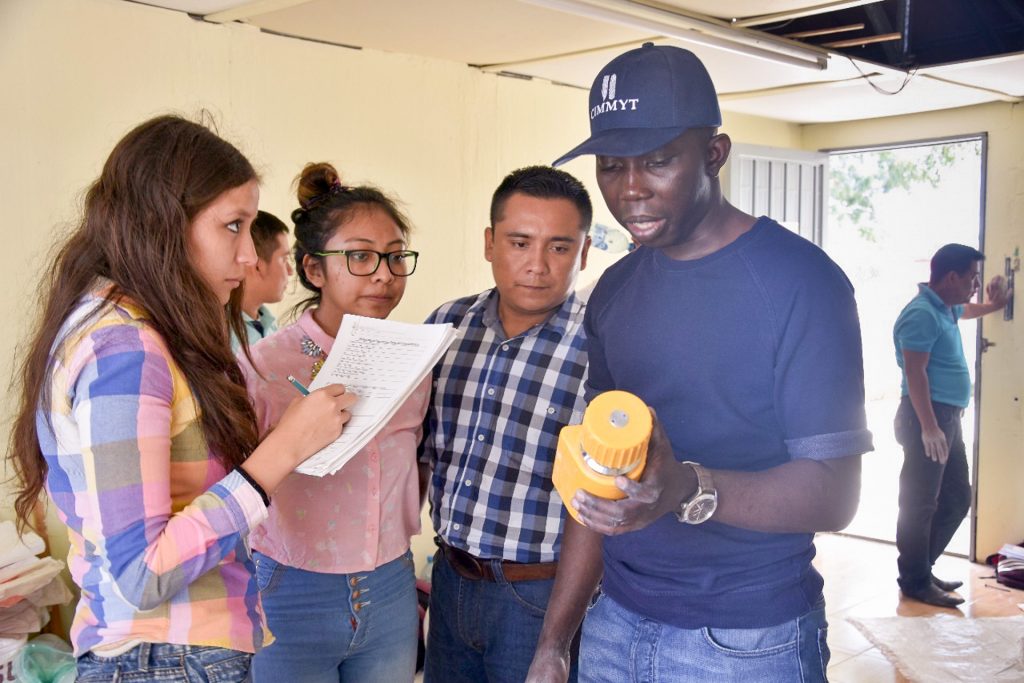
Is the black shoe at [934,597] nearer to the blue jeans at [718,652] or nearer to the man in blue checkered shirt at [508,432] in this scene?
the man in blue checkered shirt at [508,432]

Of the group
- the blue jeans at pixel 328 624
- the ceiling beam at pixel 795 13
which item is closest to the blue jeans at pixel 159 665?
the blue jeans at pixel 328 624

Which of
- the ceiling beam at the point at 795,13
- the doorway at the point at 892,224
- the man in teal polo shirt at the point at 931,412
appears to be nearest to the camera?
the ceiling beam at the point at 795,13

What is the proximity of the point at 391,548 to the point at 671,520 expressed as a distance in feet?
2.24

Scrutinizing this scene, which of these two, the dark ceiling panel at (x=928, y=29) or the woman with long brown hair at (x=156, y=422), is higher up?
the dark ceiling panel at (x=928, y=29)

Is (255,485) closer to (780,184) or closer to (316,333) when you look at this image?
(316,333)

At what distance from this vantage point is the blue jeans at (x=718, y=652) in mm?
1395

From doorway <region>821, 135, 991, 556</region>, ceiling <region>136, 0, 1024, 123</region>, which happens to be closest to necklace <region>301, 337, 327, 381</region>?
ceiling <region>136, 0, 1024, 123</region>

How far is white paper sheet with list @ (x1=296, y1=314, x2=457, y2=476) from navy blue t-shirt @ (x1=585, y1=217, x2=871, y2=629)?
0.39 meters

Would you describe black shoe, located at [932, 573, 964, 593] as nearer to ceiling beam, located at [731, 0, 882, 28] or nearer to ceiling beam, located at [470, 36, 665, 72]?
ceiling beam, located at [731, 0, 882, 28]

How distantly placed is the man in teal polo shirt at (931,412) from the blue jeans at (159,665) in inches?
166

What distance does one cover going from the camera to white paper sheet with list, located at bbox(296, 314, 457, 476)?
1.59 m

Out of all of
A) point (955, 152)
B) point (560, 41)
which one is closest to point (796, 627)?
point (560, 41)

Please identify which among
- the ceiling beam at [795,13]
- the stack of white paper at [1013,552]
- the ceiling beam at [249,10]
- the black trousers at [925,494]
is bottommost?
the stack of white paper at [1013,552]

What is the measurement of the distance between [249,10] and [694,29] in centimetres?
169
